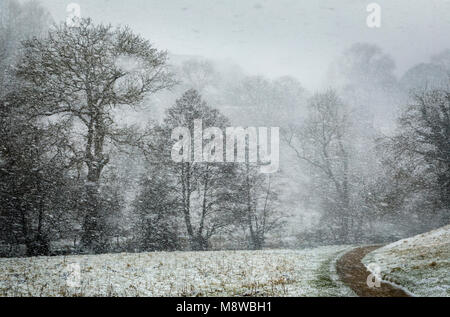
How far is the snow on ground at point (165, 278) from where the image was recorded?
333 inches

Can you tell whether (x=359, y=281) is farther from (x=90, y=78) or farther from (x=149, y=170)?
(x=90, y=78)

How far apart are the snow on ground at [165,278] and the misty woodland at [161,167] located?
2.97 ft

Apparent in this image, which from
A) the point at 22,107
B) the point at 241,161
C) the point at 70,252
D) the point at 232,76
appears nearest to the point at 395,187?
the point at 241,161

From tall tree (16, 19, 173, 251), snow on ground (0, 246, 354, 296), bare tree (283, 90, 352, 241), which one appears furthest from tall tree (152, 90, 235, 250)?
bare tree (283, 90, 352, 241)

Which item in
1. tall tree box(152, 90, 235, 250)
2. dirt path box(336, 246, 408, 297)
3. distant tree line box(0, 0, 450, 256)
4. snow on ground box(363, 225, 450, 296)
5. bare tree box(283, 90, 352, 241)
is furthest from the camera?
bare tree box(283, 90, 352, 241)

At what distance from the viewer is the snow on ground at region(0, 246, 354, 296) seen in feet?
27.8

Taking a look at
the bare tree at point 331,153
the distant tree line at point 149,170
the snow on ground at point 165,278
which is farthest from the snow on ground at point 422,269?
the bare tree at point 331,153

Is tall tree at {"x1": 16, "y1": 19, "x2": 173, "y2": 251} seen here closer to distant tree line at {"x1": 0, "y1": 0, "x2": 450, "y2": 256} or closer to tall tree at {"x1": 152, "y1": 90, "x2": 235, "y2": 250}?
distant tree line at {"x1": 0, "y1": 0, "x2": 450, "y2": 256}

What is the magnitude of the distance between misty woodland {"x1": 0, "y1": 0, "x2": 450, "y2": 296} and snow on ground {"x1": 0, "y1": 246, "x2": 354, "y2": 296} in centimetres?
91

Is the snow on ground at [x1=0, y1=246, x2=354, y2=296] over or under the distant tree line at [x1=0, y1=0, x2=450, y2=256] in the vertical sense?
under

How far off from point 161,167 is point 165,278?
1247cm

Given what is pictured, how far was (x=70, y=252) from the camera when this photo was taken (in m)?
17.7

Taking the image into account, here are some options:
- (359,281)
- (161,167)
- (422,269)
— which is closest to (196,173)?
(161,167)
